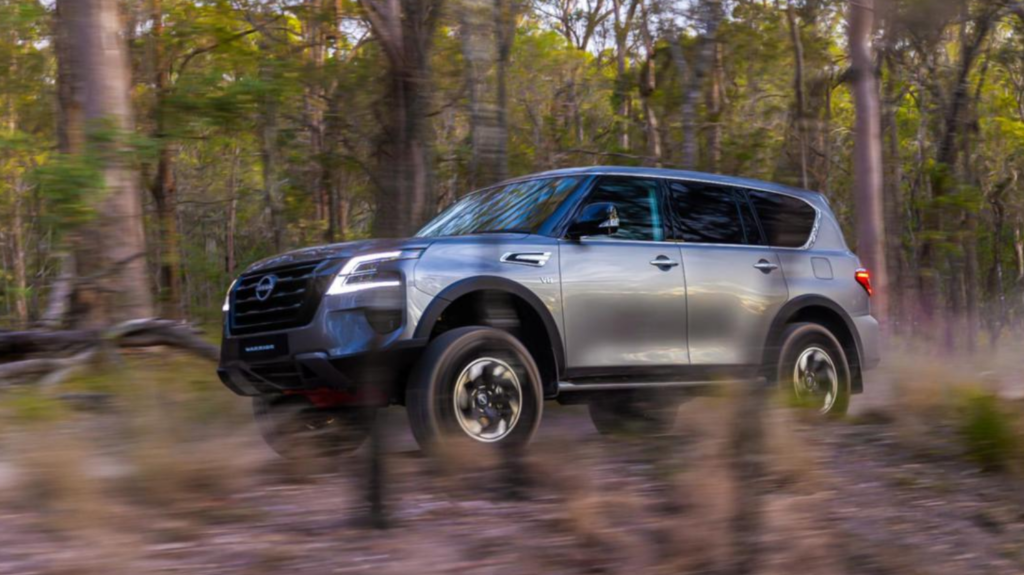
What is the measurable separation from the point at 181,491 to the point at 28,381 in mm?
4140

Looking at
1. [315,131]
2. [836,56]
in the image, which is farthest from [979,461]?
[836,56]

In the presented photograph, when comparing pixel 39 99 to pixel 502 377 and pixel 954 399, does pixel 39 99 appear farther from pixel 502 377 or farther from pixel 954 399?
pixel 954 399

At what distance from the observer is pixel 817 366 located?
7.64m

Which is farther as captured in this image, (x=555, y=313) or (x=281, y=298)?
(x=555, y=313)

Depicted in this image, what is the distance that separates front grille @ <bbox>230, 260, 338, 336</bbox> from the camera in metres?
5.77

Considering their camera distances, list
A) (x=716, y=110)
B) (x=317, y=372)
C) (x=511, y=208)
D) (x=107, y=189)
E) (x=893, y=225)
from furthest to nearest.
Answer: (x=893, y=225) < (x=716, y=110) < (x=107, y=189) < (x=511, y=208) < (x=317, y=372)

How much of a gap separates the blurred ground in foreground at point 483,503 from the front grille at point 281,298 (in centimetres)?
53

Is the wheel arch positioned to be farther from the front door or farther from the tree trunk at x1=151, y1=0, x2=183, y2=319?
the tree trunk at x1=151, y1=0, x2=183, y2=319

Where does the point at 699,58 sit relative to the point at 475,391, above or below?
above

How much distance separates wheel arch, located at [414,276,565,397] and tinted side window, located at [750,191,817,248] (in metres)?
2.30

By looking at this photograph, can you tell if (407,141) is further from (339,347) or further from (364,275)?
(339,347)

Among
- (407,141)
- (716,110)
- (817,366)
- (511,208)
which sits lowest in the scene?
(817,366)

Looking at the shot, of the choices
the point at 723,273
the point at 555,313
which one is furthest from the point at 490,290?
the point at 723,273

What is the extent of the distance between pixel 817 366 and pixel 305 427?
3.79 m
